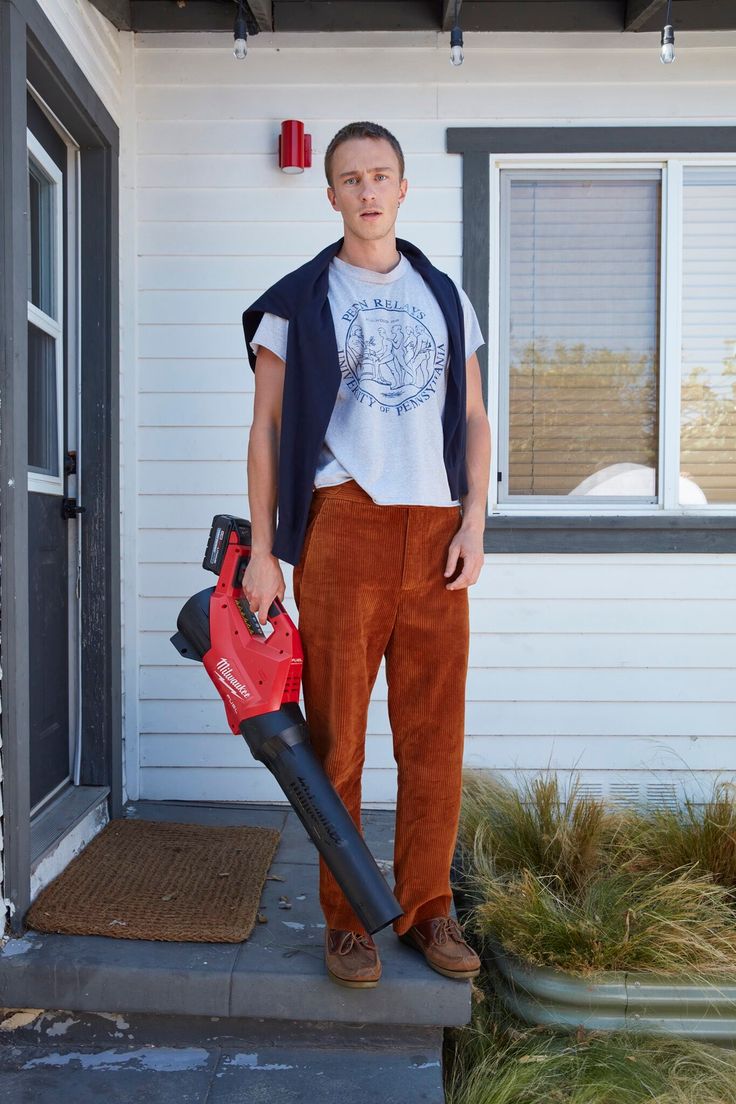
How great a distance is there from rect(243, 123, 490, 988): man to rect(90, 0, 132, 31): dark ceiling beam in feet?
4.99

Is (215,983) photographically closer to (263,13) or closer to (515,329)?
(515,329)

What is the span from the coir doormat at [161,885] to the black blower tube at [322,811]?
0.53m

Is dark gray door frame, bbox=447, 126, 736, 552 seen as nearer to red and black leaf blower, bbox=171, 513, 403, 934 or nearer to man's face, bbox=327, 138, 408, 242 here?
man's face, bbox=327, 138, 408, 242

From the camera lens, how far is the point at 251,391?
359 cm

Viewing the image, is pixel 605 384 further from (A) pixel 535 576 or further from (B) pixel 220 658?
(B) pixel 220 658

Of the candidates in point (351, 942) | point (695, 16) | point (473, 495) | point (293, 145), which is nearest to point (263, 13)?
point (293, 145)

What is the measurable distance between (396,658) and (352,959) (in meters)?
0.69

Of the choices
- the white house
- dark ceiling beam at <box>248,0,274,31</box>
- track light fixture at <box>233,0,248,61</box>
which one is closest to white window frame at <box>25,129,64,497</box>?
the white house

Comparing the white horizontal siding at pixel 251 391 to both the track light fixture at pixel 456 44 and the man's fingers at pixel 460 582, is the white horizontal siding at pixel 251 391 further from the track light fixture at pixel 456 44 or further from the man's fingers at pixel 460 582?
the man's fingers at pixel 460 582

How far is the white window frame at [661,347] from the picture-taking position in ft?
11.8

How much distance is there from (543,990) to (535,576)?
1559 mm

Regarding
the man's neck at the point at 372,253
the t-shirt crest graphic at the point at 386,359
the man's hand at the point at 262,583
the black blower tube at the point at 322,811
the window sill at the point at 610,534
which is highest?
the man's neck at the point at 372,253

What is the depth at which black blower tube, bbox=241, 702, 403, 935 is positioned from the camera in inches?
81.4

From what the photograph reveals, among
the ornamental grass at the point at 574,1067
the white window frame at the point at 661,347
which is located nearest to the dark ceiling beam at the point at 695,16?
the white window frame at the point at 661,347
